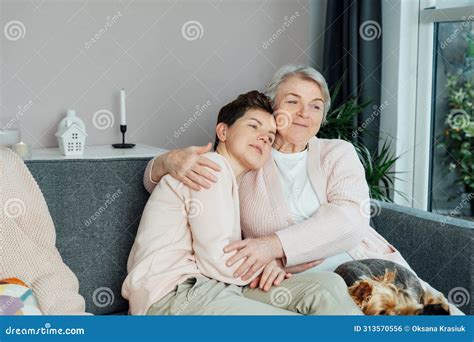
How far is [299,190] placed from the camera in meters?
2.56

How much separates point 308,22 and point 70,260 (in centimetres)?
219

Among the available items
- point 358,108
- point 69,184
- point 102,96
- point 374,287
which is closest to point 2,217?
point 69,184

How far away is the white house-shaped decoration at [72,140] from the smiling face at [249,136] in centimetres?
107

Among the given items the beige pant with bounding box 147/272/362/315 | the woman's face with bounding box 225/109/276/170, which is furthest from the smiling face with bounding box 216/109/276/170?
the beige pant with bounding box 147/272/362/315

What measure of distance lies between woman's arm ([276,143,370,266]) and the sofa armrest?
25cm

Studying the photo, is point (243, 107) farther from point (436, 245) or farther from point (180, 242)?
point (436, 245)

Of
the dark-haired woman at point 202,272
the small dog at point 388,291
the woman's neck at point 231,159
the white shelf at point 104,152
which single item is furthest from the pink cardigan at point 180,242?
the white shelf at point 104,152

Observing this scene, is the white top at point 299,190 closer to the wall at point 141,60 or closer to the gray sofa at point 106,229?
the gray sofa at point 106,229

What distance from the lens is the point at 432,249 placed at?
2607mm

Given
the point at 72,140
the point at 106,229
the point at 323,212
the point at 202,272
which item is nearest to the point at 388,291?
the point at 323,212

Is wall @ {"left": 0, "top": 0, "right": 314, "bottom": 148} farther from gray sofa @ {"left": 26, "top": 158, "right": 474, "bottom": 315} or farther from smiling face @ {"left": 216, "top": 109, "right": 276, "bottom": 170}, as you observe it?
smiling face @ {"left": 216, "top": 109, "right": 276, "bottom": 170}

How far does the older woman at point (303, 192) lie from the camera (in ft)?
7.88

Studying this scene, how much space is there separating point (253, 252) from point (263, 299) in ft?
0.46

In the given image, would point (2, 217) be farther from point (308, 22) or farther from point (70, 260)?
point (308, 22)
